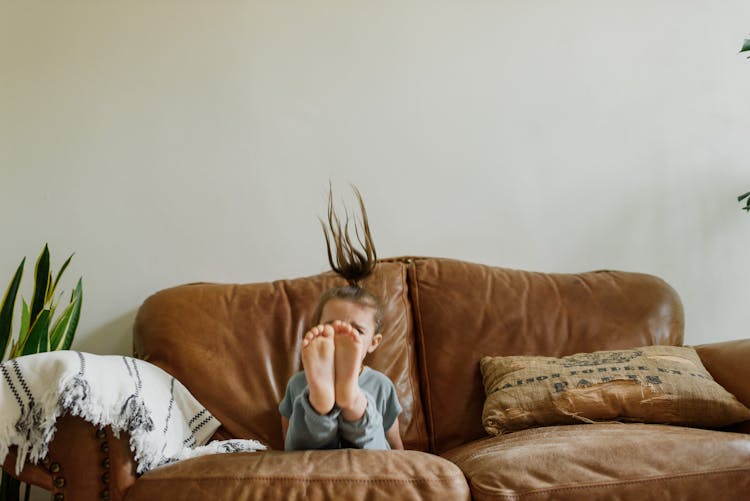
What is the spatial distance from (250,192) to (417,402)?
0.92m

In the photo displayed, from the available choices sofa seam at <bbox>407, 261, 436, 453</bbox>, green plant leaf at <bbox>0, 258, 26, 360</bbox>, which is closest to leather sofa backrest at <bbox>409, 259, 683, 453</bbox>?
sofa seam at <bbox>407, 261, 436, 453</bbox>

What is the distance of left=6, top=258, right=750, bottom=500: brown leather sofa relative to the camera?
1.40 metres

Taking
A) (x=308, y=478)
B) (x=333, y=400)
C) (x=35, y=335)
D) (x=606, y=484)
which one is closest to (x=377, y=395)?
(x=333, y=400)

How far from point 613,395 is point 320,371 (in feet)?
2.73

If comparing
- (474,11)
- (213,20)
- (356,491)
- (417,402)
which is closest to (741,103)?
(474,11)

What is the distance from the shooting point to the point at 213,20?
2.51 metres

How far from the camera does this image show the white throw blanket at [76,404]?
1.38 metres

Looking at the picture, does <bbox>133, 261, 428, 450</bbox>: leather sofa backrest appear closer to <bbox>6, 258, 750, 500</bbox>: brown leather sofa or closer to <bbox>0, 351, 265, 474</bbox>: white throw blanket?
<bbox>6, 258, 750, 500</bbox>: brown leather sofa

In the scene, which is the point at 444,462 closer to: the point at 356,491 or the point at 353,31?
the point at 356,491

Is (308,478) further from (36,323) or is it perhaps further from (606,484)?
(36,323)

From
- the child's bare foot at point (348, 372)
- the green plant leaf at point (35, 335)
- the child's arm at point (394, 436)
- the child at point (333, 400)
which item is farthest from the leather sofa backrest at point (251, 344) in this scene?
the child's bare foot at point (348, 372)

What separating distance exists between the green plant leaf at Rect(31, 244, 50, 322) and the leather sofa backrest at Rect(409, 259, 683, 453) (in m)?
1.09

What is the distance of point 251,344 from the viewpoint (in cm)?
209

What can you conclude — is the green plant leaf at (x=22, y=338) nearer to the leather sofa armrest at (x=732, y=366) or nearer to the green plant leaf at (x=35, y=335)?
the green plant leaf at (x=35, y=335)
